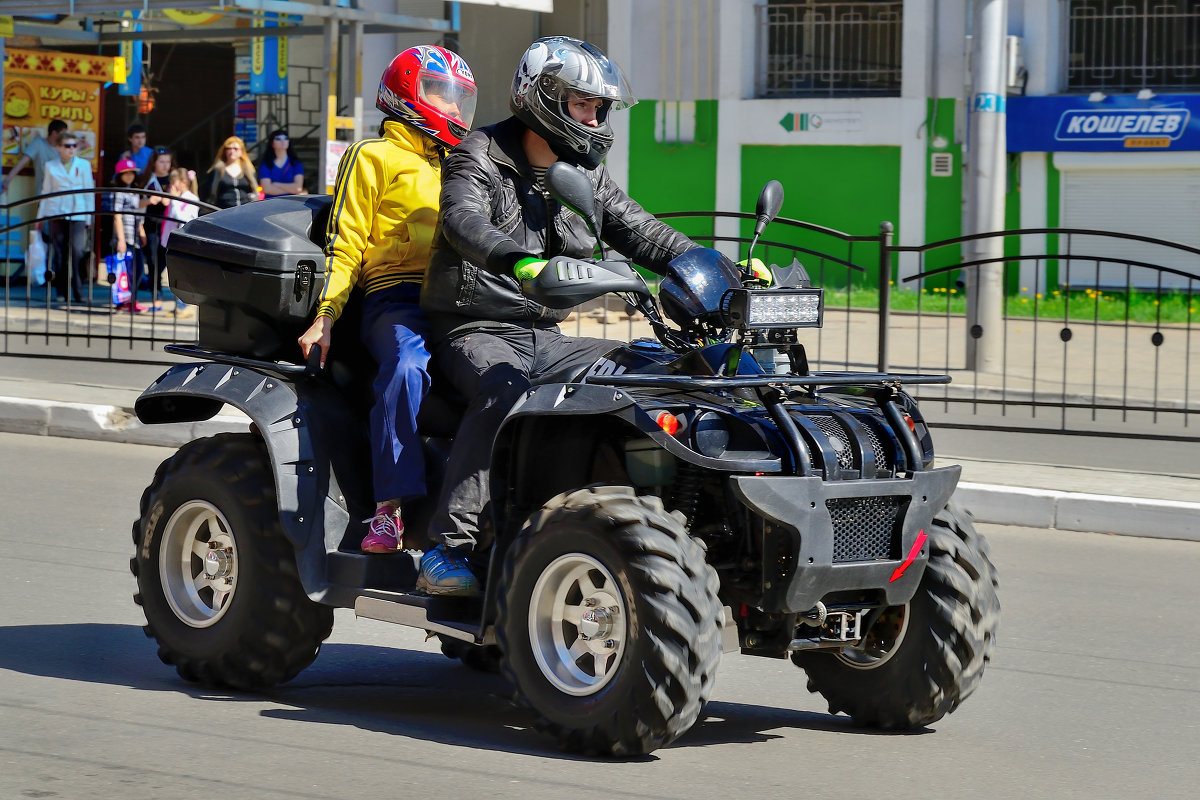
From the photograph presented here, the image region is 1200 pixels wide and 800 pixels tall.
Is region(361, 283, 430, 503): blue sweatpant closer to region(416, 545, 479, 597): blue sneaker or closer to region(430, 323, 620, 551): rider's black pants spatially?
region(430, 323, 620, 551): rider's black pants

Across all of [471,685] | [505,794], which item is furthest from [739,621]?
[471,685]

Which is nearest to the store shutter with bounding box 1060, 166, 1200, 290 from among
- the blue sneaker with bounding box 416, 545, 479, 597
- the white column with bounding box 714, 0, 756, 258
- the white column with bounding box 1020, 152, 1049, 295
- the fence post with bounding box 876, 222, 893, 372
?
the white column with bounding box 1020, 152, 1049, 295

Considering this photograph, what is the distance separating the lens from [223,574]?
5.75m

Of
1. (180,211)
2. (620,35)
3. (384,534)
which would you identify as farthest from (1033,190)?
(384,534)

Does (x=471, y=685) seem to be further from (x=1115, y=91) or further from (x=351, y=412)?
(x=1115, y=91)

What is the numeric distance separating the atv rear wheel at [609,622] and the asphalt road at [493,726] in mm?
153

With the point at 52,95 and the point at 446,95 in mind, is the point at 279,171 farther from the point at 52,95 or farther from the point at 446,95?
the point at 446,95

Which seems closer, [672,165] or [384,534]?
[384,534]

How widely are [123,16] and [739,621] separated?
53.3ft

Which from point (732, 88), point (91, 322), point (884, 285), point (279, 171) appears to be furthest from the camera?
point (732, 88)

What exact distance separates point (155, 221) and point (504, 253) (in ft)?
35.5

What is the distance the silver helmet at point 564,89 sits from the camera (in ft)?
17.0

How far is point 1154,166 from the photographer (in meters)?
24.7

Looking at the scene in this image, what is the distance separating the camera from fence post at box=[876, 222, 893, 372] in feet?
38.9
